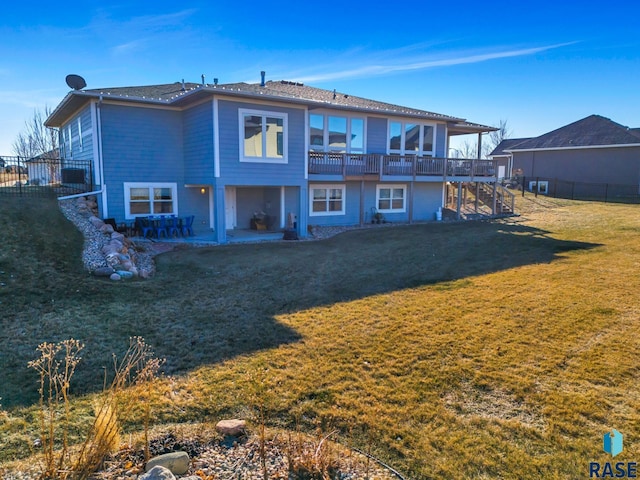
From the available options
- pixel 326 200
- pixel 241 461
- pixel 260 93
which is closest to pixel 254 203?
pixel 326 200

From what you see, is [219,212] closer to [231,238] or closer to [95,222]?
[231,238]

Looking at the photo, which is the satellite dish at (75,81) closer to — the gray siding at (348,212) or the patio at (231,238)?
the patio at (231,238)

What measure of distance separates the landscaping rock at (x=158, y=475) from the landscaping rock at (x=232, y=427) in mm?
761

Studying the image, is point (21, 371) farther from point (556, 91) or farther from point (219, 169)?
point (556, 91)

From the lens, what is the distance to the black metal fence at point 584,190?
2686 centimetres

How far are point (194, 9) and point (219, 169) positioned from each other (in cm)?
573

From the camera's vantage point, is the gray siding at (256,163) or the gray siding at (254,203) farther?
the gray siding at (254,203)

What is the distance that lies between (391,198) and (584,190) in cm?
1961

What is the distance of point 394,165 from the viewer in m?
18.0

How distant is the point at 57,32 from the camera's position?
1655 centimetres

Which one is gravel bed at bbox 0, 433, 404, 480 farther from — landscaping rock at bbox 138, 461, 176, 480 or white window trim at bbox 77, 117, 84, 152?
white window trim at bbox 77, 117, 84, 152

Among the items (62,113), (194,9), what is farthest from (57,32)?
(194,9)

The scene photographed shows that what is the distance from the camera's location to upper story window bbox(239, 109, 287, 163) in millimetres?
13781

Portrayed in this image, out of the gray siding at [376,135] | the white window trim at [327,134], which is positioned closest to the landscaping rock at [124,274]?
the white window trim at [327,134]
